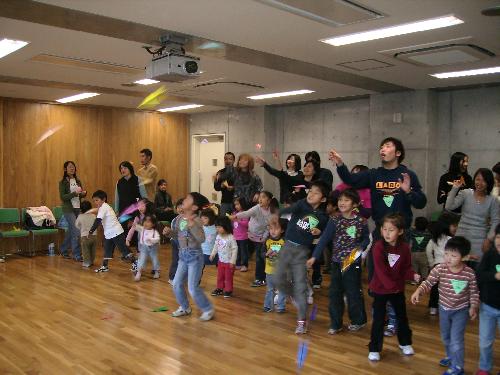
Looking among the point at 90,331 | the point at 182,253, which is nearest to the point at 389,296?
the point at 182,253

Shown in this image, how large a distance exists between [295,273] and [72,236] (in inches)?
213

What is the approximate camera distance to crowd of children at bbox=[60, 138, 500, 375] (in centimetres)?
367

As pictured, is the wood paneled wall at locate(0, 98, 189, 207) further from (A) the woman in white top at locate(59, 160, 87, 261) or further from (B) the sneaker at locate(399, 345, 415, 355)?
(B) the sneaker at locate(399, 345, 415, 355)

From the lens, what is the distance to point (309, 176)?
673 centimetres

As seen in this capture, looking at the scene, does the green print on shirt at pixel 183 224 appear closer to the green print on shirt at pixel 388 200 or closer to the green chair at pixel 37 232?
the green print on shirt at pixel 388 200

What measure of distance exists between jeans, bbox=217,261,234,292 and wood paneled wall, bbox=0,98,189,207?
Result: 5.29 m

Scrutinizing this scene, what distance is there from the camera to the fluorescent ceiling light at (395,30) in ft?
15.1

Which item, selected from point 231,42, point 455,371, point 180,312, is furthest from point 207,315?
point 231,42

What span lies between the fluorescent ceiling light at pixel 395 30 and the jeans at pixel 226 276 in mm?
2848

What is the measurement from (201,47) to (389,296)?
10.8 feet

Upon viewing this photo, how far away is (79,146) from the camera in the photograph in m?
10.4

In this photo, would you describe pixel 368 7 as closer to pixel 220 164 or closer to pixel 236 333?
pixel 236 333

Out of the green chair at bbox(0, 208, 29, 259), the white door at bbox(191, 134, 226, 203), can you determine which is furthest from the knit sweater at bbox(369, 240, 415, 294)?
the white door at bbox(191, 134, 226, 203)

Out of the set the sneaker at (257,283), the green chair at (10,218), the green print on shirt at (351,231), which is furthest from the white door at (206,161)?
the green print on shirt at (351,231)
